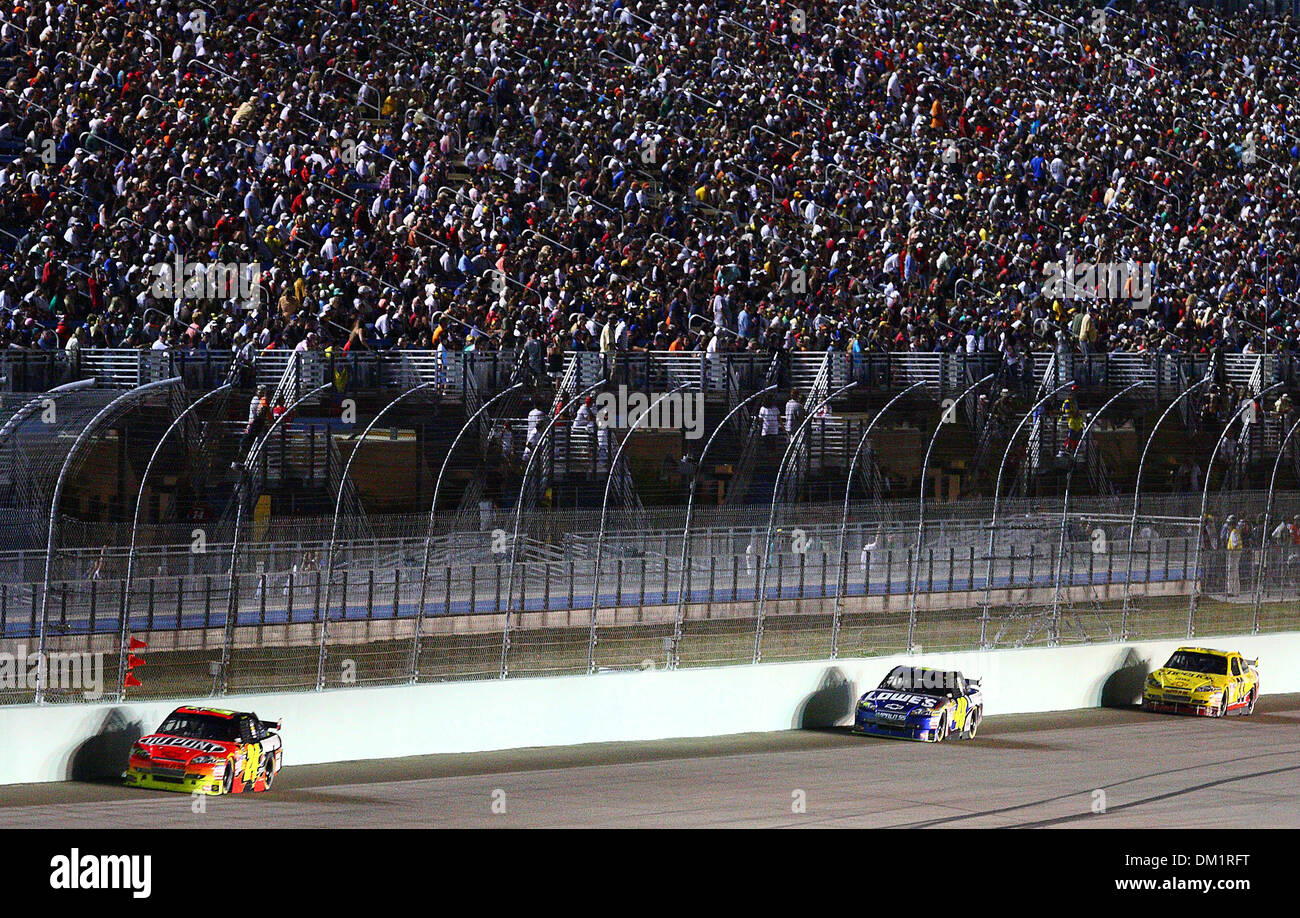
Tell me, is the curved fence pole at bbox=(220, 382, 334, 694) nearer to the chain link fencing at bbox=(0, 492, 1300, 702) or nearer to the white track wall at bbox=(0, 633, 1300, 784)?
the chain link fencing at bbox=(0, 492, 1300, 702)

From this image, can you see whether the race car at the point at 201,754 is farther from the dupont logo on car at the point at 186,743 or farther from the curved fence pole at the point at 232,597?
the curved fence pole at the point at 232,597

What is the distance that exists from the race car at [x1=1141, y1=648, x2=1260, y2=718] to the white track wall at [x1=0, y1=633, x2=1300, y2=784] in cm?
67

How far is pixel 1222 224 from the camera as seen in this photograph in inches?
1607

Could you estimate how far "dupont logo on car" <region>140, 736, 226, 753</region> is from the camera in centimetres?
1448

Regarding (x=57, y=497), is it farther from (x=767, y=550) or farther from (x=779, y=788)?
(x=767, y=550)

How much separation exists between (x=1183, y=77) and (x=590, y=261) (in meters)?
→ 22.6

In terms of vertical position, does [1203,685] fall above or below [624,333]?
below

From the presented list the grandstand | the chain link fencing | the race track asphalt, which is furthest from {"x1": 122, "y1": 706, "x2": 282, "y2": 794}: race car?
the grandstand

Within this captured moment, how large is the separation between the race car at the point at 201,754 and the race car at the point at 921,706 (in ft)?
21.7

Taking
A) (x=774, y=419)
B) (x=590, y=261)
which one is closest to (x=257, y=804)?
(x=774, y=419)

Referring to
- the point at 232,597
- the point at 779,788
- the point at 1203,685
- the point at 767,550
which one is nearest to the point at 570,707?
the point at 767,550

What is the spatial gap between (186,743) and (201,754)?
242 mm

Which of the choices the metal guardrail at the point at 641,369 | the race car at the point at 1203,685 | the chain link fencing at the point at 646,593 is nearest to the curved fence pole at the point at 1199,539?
the chain link fencing at the point at 646,593
